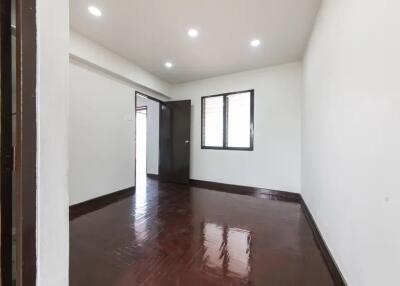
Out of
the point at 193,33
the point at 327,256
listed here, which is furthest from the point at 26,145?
the point at 193,33

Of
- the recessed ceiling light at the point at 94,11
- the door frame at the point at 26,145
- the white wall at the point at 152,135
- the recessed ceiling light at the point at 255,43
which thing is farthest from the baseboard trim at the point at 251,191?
the recessed ceiling light at the point at 94,11

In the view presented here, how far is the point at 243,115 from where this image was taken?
4.13m

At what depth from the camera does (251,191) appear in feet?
12.9

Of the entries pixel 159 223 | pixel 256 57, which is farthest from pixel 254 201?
→ pixel 256 57

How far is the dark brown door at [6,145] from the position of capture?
0.81 m

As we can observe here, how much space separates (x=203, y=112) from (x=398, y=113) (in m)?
3.93

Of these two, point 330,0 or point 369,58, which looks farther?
point 330,0

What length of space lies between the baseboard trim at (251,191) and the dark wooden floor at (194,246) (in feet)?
1.24

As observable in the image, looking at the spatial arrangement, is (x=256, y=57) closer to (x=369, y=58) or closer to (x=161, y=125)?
(x=369, y=58)

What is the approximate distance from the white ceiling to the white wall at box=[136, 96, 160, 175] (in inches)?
76.1

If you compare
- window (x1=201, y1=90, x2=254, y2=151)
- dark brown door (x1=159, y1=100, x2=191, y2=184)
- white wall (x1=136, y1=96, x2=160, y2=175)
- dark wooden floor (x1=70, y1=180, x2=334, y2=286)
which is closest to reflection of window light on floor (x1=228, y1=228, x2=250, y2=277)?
dark wooden floor (x1=70, y1=180, x2=334, y2=286)

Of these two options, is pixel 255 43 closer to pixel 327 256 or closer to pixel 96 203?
pixel 327 256

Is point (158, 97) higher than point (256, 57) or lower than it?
lower

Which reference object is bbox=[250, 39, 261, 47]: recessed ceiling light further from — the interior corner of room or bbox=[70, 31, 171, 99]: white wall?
bbox=[70, 31, 171, 99]: white wall
